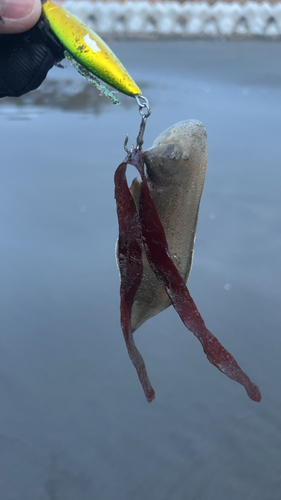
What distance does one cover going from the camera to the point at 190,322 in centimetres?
75

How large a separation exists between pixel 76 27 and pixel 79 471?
1.02 meters

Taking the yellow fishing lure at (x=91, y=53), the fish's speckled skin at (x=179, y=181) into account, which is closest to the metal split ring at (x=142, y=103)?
the yellow fishing lure at (x=91, y=53)

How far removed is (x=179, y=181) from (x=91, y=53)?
29cm

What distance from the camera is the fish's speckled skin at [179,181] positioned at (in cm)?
85

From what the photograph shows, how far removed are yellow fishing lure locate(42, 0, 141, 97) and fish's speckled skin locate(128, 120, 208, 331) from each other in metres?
0.17

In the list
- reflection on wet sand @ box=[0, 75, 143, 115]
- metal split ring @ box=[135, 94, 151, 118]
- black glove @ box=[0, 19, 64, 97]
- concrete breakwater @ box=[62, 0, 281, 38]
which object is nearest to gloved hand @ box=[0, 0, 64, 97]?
black glove @ box=[0, 19, 64, 97]

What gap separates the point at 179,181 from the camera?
2.84 feet

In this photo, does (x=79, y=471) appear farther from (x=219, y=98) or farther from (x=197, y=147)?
(x=219, y=98)

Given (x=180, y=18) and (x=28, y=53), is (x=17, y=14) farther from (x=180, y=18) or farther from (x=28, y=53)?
(x=180, y=18)

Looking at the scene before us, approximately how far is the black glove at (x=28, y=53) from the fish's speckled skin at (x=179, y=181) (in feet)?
0.79

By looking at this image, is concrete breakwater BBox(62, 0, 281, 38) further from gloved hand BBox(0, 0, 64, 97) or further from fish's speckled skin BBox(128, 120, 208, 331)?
gloved hand BBox(0, 0, 64, 97)

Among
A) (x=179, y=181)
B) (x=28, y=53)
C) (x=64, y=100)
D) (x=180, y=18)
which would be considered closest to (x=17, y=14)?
(x=28, y=53)

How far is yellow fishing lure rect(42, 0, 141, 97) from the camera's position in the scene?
2.27 feet

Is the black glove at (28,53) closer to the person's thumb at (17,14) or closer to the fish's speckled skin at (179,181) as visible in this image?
the person's thumb at (17,14)
